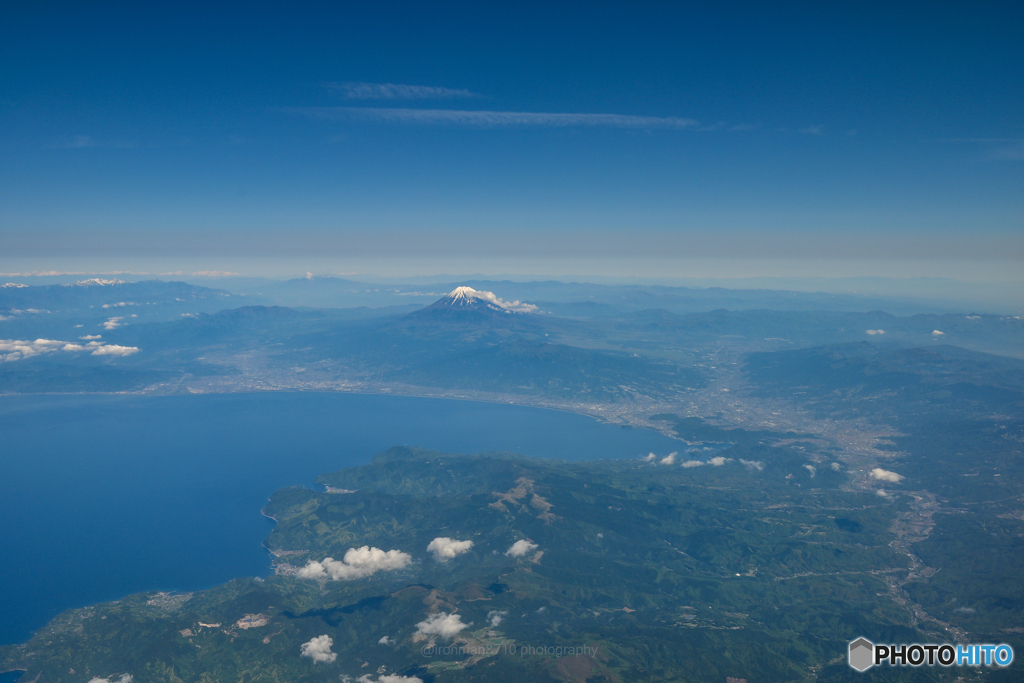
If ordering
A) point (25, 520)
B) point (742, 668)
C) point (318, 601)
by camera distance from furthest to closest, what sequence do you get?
point (25, 520)
point (318, 601)
point (742, 668)

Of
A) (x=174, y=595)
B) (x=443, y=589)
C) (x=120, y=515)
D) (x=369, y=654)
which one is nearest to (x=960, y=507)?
(x=443, y=589)

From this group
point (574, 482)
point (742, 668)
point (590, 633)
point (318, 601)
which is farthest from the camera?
point (574, 482)

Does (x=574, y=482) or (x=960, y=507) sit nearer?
(x=960, y=507)

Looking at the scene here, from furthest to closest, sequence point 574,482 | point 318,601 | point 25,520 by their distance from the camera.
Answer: point 574,482 < point 25,520 < point 318,601

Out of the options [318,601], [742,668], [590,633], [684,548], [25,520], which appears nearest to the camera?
[742,668]

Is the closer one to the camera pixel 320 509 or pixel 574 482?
pixel 320 509

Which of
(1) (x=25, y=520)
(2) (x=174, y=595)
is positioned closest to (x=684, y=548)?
(2) (x=174, y=595)

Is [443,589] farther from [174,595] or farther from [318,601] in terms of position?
[174,595]

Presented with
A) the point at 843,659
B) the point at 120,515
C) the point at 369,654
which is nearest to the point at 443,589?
the point at 369,654

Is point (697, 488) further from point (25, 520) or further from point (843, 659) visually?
point (25, 520)

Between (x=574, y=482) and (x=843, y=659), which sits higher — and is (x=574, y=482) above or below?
above
